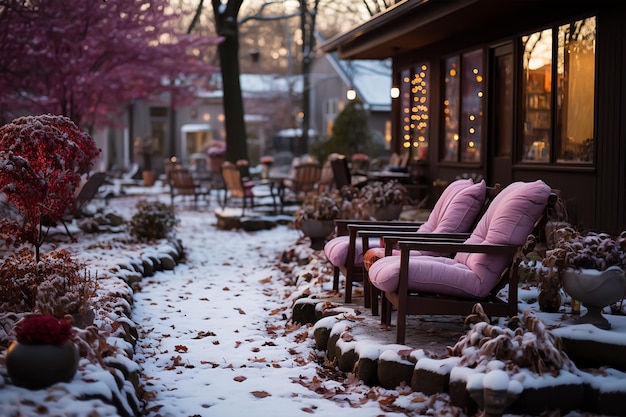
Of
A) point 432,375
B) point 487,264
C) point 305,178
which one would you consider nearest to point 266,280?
point 487,264

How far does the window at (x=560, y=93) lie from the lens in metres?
8.91

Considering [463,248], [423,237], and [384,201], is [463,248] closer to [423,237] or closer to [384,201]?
[423,237]

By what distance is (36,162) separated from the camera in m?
6.87

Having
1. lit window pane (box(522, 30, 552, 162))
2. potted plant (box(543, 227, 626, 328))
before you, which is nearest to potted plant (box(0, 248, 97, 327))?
potted plant (box(543, 227, 626, 328))

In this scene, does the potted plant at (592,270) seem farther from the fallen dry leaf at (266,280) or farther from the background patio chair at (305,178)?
the background patio chair at (305,178)

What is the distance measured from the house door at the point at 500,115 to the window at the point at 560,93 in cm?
65

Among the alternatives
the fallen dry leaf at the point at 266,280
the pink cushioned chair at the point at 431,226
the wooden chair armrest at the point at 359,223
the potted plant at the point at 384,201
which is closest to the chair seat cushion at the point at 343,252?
the pink cushioned chair at the point at 431,226

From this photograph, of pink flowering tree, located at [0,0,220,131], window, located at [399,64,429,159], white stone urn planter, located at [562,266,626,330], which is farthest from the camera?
window, located at [399,64,429,159]

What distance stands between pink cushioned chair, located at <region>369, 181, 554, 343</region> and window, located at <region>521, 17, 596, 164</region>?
3675 mm

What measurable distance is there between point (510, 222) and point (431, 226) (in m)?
1.45

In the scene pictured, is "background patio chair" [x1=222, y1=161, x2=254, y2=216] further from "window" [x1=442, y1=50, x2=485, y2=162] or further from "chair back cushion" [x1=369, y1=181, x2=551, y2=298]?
"chair back cushion" [x1=369, y1=181, x2=551, y2=298]

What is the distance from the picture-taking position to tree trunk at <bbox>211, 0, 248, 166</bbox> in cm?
2009

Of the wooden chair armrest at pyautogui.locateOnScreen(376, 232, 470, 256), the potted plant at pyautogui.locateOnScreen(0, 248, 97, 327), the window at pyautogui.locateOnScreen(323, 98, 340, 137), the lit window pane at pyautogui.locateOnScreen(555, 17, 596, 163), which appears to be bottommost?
the potted plant at pyautogui.locateOnScreen(0, 248, 97, 327)

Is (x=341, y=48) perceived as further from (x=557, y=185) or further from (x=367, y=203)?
(x=557, y=185)
